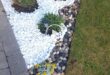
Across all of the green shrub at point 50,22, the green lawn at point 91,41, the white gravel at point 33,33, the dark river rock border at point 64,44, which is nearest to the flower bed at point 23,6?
the white gravel at point 33,33

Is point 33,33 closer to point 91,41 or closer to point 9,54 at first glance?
point 9,54

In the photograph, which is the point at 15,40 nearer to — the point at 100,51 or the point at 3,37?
the point at 3,37

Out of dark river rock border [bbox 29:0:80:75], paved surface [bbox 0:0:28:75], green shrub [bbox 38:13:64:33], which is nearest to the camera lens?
paved surface [bbox 0:0:28:75]

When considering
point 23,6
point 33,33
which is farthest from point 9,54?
point 23,6

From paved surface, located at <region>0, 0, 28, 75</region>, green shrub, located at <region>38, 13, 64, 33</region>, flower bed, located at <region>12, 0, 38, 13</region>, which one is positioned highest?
flower bed, located at <region>12, 0, 38, 13</region>

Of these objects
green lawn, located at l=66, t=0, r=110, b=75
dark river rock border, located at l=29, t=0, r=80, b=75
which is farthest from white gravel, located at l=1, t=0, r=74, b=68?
green lawn, located at l=66, t=0, r=110, b=75

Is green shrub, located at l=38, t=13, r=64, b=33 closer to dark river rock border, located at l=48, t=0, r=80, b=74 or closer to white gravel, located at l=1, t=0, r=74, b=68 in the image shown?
white gravel, located at l=1, t=0, r=74, b=68
